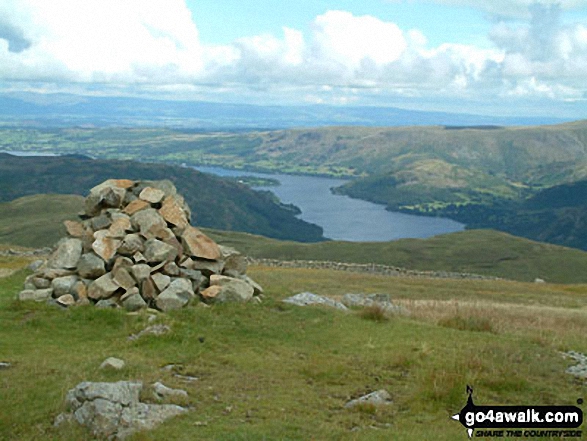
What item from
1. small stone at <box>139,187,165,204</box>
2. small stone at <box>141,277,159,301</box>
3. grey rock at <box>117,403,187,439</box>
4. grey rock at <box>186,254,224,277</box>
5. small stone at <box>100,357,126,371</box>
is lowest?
small stone at <box>141,277,159,301</box>

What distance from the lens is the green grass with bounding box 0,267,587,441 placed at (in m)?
13.0

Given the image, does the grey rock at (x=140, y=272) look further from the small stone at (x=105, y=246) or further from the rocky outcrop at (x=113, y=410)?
the rocky outcrop at (x=113, y=410)

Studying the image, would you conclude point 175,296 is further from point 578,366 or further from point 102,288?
point 578,366

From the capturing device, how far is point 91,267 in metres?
25.8

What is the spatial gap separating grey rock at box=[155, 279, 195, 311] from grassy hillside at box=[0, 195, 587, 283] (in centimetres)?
11217

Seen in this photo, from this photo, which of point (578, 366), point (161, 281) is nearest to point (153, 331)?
point (161, 281)

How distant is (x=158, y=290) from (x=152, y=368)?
8.68 m

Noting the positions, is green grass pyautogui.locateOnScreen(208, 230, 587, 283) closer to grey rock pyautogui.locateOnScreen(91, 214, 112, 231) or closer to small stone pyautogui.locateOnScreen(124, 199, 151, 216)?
small stone pyautogui.locateOnScreen(124, 199, 151, 216)

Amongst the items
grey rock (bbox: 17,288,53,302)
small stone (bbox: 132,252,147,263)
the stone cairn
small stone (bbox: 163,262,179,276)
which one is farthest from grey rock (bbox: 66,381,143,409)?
grey rock (bbox: 17,288,53,302)

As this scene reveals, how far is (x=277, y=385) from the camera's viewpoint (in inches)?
642

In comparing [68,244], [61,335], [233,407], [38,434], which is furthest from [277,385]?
[68,244]

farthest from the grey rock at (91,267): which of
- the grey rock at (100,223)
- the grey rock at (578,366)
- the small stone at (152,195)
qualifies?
the grey rock at (578,366)

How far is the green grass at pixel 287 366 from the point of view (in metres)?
13.0

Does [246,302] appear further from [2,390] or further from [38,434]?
[38,434]
